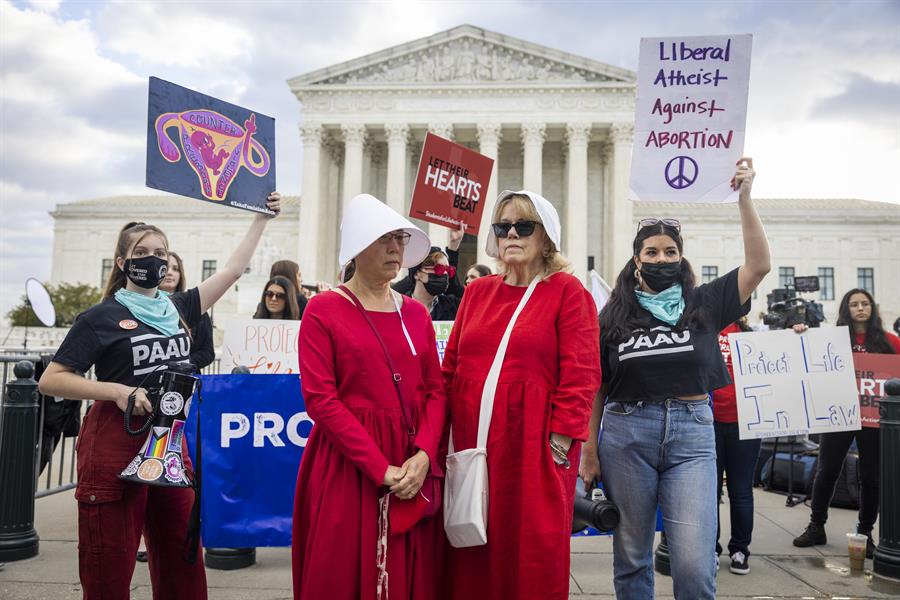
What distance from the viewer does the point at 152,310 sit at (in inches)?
132

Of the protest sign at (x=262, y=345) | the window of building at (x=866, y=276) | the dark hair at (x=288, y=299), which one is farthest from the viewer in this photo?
the window of building at (x=866, y=276)

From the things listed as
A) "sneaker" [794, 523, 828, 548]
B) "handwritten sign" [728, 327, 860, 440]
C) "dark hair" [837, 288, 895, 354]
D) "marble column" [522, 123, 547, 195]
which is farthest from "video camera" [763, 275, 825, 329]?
"marble column" [522, 123, 547, 195]

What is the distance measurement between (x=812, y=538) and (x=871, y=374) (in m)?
1.62

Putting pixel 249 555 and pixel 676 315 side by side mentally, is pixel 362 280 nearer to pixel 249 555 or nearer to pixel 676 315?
pixel 676 315

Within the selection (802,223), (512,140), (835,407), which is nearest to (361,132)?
(512,140)

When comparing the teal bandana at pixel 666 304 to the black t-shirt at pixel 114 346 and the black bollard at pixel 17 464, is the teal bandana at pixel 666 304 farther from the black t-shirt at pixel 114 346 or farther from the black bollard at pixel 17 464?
the black bollard at pixel 17 464

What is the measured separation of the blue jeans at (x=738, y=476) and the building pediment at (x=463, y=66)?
38.3 m

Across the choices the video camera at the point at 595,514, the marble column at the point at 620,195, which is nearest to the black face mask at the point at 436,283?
the video camera at the point at 595,514

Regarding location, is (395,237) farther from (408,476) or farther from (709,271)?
(709,271)

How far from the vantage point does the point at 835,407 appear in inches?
231

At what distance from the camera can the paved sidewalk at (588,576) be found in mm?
4586

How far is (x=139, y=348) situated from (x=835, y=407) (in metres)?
5.47

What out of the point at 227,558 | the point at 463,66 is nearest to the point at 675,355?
the point at 227,558

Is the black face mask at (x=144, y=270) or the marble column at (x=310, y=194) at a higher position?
the marble column at (x=310, y=194)
